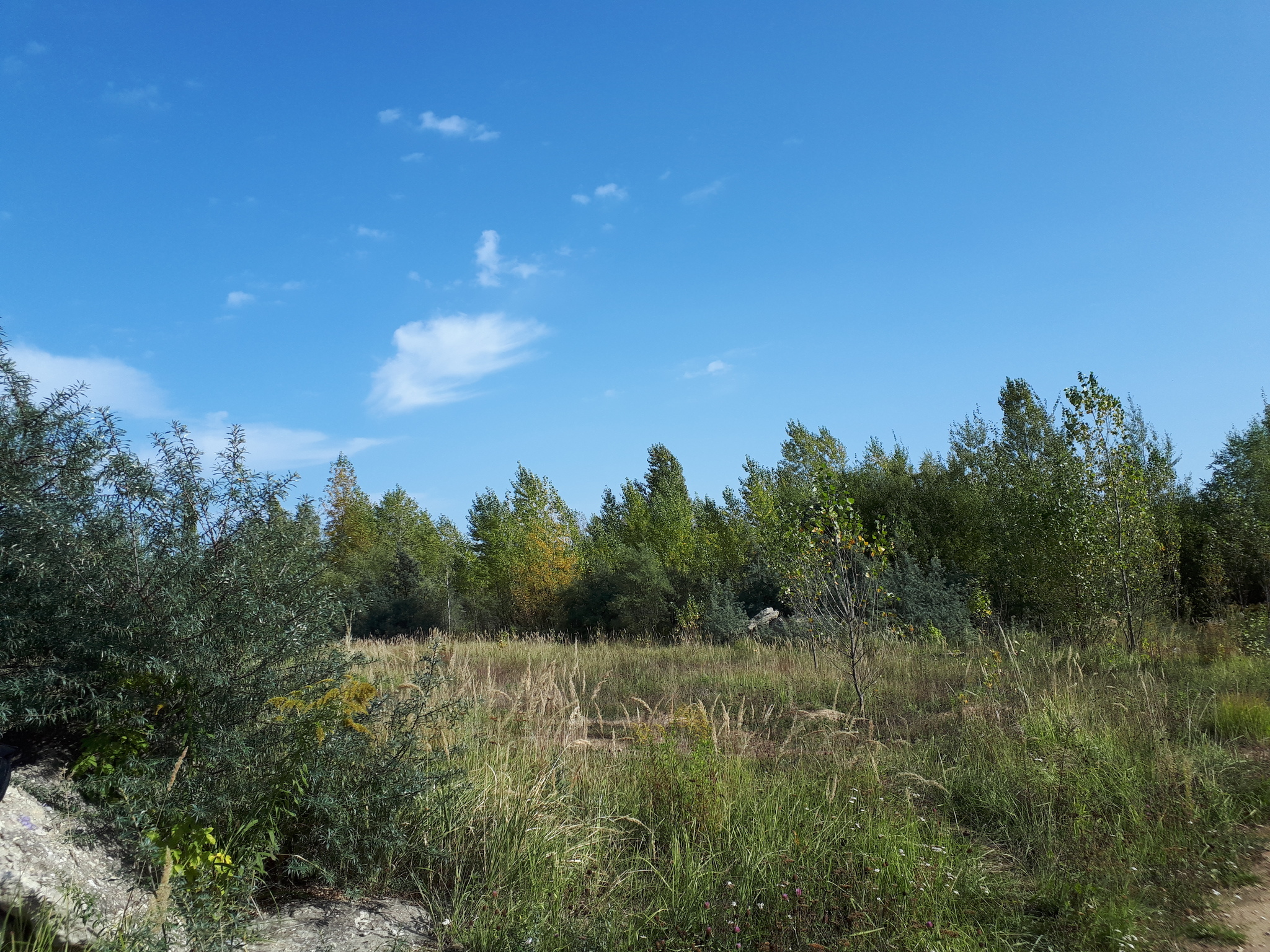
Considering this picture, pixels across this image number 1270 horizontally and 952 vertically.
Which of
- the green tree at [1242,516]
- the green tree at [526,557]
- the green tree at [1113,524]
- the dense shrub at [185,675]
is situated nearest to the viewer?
the dense shrub at [185,675]

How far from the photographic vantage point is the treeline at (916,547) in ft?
38.2

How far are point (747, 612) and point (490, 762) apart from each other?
613 inches

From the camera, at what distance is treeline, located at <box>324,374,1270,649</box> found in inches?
459

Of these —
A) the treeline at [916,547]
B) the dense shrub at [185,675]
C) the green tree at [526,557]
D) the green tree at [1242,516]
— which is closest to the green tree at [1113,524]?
the treeline at [916,547]

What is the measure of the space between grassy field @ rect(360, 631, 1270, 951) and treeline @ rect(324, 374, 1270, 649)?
200cm

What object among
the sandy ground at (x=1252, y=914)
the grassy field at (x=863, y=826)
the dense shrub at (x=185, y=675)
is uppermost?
the dense shrub at (x=185, y=675)

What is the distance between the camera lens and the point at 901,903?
3.78 metres

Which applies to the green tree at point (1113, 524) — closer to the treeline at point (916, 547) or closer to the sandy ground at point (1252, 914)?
the treeline at point (916, 547)

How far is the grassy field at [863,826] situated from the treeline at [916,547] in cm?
200

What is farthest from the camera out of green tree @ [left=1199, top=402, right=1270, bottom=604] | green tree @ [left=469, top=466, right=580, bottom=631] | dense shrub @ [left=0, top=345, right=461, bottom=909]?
→ green tree @ [left=469, top=466, right=580, bottom=631]

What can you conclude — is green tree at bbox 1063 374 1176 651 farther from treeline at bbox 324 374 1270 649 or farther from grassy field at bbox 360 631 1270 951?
grassy field at bbox 360 631 1270 951

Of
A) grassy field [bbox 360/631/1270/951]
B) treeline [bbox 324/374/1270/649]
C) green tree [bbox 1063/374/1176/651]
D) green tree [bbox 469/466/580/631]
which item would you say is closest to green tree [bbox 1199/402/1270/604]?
treeline [bbox 324/374/1270/649]

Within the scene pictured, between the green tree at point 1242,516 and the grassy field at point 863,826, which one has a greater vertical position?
the green tree at point 1242,516

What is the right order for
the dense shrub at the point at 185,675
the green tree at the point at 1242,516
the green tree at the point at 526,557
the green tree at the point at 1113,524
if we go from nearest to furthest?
1. the dense shrub at the point at 185,675
2. the green tree at the point at 1113,524
3. the green tree at the point at 1242,516
4. the green tree at the point at 526,557
